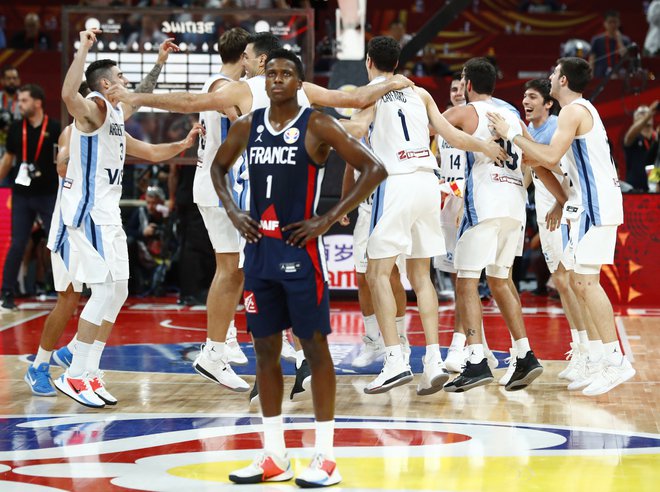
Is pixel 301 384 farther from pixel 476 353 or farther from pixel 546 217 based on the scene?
pixel 546 217

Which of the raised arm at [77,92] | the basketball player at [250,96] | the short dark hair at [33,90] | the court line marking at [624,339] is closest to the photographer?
the basketball player at [250,96]

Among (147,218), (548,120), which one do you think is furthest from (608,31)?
(548,120)

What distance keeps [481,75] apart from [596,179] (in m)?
1.10

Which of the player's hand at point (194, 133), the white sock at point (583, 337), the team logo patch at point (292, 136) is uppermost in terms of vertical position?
the player's hand at point (194, 133)

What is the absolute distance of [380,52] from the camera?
23.8 ft

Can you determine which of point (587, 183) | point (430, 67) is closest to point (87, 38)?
point (587, 183)

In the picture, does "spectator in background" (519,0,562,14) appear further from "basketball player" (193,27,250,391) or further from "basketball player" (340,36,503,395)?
"basketball player" (340,36,503,395)

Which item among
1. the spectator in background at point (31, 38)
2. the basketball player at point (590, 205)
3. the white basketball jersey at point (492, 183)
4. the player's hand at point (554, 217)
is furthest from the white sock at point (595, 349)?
the spectator in background at point (31, 38)

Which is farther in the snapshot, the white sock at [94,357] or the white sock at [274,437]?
the white sock at [94,357]

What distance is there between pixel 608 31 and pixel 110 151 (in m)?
11.3

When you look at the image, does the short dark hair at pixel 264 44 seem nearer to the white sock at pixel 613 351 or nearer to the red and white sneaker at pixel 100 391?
the red and white sneaker at pixel 100 391

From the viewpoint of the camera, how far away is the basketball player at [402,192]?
23.4ft

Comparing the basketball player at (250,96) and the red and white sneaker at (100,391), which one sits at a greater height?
the basketball player at (250,96)

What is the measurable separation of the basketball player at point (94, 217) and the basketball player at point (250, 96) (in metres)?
0.56
